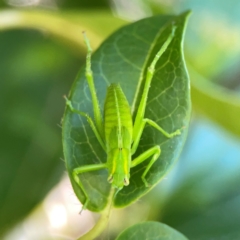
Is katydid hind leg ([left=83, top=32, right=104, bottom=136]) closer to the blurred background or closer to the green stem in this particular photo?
the green stem

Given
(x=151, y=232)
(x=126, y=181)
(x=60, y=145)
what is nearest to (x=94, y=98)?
(x=126, y=181)

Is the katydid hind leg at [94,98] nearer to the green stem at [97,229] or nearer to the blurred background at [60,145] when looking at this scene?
the green stem at [97,229]

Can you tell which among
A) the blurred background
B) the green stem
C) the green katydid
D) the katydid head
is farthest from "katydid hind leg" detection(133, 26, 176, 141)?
the blurred background

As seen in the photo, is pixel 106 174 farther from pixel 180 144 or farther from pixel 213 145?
pixel 213 145

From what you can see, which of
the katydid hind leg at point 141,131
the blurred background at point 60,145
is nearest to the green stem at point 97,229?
the katydid hind leg at point 141,131

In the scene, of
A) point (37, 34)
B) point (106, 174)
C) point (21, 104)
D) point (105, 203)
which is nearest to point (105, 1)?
point (37, 34)
